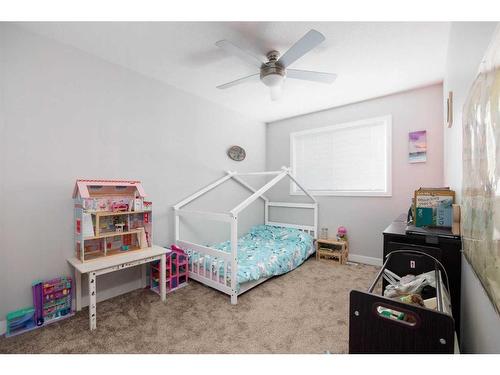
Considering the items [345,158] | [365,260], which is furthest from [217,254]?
[345,158]

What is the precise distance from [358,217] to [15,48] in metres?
4.02

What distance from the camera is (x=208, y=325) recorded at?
6.13 feet

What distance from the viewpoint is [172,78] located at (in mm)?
2680

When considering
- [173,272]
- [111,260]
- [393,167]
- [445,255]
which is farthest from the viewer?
[393,167]

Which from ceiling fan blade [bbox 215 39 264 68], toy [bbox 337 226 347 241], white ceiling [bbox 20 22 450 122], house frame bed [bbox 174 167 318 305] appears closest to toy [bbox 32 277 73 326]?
house frame bed [bbox 174 167 318 305]

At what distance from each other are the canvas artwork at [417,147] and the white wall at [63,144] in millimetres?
2884

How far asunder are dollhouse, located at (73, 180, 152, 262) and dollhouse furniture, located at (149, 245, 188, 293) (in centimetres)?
29

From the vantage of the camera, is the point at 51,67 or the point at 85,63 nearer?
the point at 51,67

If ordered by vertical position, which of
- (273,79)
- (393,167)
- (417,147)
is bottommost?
(393,167)

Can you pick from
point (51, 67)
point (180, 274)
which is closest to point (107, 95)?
point (51, 67)

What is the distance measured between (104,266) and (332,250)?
2.87m

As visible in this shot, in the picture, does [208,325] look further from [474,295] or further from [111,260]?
[474,295]

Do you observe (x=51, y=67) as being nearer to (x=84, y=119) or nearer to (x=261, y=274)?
(x=84, y=119)

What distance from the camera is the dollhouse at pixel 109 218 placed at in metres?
1.99
